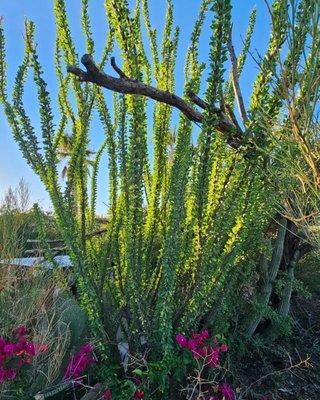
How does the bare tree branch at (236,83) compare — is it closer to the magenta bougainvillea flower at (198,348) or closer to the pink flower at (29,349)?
the magenta bougainvillea flower at (198,348)

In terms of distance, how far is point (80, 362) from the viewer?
12.8ft

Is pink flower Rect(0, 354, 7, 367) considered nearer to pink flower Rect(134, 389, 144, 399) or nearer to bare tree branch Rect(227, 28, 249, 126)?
pink flower Rect(134, 389, 144, 399)

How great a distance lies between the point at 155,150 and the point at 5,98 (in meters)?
1.48

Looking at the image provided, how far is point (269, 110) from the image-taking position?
3725mm

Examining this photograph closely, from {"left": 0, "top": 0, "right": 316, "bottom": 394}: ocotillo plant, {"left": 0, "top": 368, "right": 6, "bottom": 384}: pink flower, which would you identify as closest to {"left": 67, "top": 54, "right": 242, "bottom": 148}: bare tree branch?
{"left": 0, "top": 0, "right": 316, "bottom": 394}: ocotillo plant

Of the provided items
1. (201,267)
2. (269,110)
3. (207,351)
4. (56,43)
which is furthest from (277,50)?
(56,43)

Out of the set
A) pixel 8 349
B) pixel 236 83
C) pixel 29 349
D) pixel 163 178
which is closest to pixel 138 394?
pixel 29 349

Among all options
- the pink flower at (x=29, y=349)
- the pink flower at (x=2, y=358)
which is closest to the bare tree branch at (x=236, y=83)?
the pink flower at (x=29, y=349)

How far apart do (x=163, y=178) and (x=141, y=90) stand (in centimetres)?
104

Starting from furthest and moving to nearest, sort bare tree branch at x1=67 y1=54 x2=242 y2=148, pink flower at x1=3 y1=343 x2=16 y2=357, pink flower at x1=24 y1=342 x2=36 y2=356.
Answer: pink flower at x1=24 y1=342 x2=36 y2=356
pink flower at x1=3 y1=343 x2=16 y2=357
bare tree branch at x1=67 y1=54 x2=242 y2=148

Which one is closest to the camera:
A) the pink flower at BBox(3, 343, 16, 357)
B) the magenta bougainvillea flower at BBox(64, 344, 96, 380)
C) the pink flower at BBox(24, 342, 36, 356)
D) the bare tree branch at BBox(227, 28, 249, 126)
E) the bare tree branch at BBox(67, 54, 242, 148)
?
the bare tree branch at BBox(67, 54, 242, 148)

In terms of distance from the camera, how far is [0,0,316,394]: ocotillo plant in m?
3.60

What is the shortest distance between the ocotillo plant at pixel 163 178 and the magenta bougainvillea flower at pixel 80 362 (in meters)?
0.15

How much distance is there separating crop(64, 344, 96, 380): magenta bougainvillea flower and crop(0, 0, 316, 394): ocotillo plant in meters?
0.15
